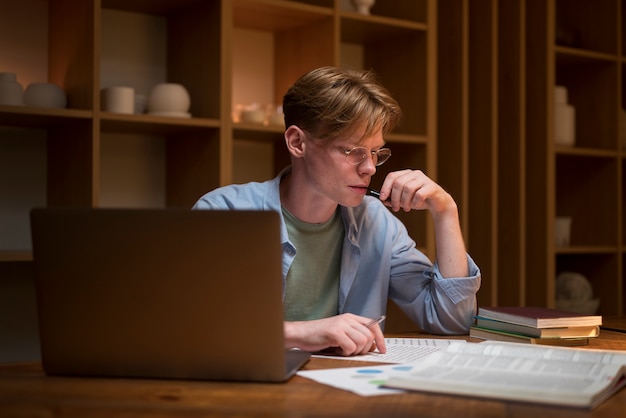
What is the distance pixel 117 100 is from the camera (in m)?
2.68

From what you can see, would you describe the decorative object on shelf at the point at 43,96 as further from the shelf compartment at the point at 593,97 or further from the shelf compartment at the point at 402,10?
the shelf compartment at the point at 593,97

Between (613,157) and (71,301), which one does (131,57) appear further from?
(613,157)

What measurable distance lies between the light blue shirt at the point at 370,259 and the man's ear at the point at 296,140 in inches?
3.9

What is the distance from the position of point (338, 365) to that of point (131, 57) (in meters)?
1.99

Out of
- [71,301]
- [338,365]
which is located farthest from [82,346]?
[338,365]

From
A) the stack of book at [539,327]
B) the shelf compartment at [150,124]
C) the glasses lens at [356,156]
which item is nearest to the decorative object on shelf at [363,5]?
the shelf compartment at [150,124]

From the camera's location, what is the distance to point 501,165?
3654mm

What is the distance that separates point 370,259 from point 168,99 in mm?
1049

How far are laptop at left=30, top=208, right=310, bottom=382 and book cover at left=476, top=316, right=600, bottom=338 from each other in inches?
23.6

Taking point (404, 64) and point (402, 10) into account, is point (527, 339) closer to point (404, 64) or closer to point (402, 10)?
point (404, 64)

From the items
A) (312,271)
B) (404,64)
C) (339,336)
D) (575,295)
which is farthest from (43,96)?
(575,295)

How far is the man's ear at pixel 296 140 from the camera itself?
202 cm

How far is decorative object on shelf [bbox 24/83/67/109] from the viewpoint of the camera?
8.48ft

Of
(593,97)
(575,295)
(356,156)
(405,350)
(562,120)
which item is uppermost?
(593,97)
